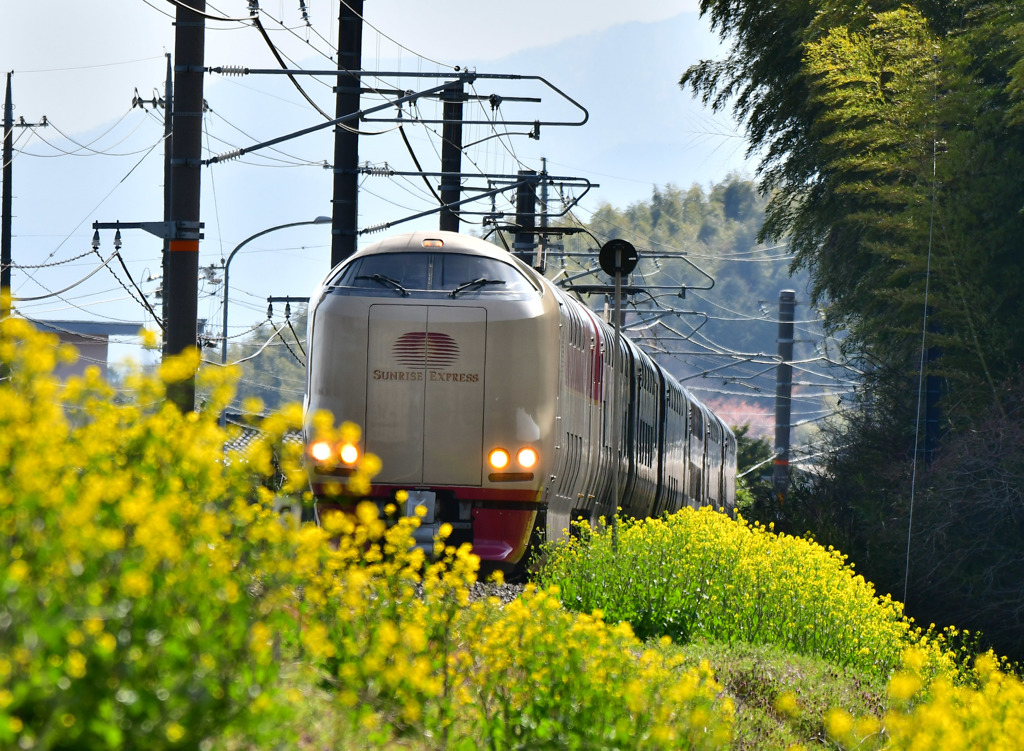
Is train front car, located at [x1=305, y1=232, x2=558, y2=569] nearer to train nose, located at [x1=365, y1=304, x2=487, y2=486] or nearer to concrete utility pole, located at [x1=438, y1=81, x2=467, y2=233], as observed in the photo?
train nose, located at [x1=365, y1=304, x2=487, y2=486]

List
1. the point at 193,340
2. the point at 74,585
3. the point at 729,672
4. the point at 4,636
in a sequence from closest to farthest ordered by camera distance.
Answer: the point at 4,636
the point at 74,585
the point at 729,672
the point at 193,340

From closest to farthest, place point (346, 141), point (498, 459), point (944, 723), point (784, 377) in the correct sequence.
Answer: point (944, 723)
point (498, 459)
point (346, 141)
point (784, 377)

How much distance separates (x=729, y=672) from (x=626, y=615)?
154 cm

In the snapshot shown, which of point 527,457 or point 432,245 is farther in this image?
point 432,245

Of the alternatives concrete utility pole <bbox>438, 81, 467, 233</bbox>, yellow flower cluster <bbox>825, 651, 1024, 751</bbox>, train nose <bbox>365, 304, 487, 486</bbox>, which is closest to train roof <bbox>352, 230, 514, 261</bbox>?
train nose <bbox>365, 304, 487, 486</bbox>

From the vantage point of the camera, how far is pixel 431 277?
11016 millimetres

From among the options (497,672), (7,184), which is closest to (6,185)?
(7,184)

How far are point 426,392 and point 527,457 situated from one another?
3.06ft

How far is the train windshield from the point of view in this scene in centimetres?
1090

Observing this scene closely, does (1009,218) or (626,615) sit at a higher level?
(1009,218)

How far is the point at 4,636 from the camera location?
2768 millimetres

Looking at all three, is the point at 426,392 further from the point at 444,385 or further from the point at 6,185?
the point at 6,185

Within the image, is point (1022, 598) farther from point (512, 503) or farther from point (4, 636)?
point (4, 636)

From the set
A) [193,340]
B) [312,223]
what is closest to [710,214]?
[312,223]
